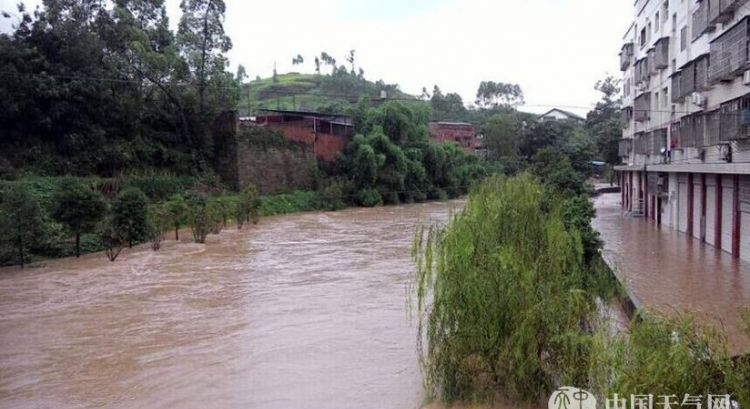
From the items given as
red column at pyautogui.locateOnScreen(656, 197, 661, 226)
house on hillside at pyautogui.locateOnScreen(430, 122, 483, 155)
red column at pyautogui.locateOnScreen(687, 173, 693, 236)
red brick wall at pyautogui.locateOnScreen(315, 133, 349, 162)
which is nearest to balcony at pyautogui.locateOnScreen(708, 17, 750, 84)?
red column at pyautogui.locateOnScreen(687, 173, 693, 236)

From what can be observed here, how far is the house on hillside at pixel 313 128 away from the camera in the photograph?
3262cm

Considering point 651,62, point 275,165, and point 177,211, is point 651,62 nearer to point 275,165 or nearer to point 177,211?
point 177,211

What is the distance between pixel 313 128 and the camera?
33.3 m

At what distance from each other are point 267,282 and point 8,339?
4995mm

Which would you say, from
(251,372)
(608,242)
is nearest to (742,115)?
(608,242)

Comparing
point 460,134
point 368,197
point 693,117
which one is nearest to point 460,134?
point 460,134

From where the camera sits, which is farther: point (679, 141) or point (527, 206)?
point (679, 141)

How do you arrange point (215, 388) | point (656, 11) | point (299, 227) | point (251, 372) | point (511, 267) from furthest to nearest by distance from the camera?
1. point (299, 227)
2. point (656, 11)
3. point (251, 372)
4. point (215, 388)
5. point (511, 267)

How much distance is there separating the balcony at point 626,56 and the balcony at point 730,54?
1421 cm

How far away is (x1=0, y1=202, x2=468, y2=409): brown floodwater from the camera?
6551 millimetres

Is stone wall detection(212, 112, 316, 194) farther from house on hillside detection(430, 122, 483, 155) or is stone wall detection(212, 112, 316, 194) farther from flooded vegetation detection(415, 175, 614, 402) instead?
flooded vegetation detection(415, 175, 614, 402)

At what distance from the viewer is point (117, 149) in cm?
2395

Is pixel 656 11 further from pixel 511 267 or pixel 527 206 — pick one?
pixel 511 267

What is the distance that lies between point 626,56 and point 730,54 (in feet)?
53.7
